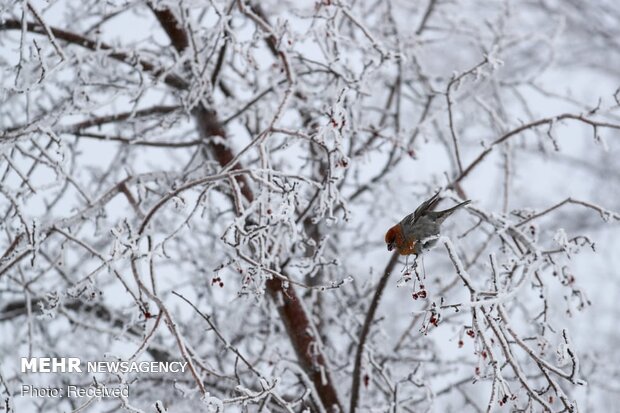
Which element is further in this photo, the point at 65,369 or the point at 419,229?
the point at 65,369

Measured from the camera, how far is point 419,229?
1986 mm

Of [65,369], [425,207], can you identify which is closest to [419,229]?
[425,207]

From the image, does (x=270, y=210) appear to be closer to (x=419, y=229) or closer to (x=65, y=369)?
(x=419, y=229)

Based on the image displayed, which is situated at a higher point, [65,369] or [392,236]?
[65,369]

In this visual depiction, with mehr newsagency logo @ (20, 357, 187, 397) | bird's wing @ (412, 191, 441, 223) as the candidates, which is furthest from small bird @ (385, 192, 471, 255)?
mehr newsagency logo @ (20, 357, 187, 397)

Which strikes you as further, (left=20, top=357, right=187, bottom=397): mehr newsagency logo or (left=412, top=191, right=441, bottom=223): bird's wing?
(left=20, top=357, right=187, bottom=397): mehr newsagency logo

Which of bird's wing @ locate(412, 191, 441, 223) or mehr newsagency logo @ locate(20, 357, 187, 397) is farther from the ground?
mehr newsagency logo @ locate(20, 357, 187, 397)

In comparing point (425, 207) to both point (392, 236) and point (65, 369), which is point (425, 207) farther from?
point (65, 369)

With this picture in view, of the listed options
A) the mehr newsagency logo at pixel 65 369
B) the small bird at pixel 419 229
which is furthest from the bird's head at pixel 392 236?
the mehr newsagency logo at pixel 65 369

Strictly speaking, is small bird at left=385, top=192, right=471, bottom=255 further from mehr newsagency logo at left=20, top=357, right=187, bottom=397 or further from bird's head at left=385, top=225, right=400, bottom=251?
mehr newsagency logo at left=20, top=357, right=187, bottom=397

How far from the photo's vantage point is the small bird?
197 cm

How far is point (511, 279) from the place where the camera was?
87.5 inches

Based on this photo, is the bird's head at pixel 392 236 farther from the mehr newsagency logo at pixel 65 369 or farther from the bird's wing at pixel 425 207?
the mehr newsagency logo at pixel 65 369

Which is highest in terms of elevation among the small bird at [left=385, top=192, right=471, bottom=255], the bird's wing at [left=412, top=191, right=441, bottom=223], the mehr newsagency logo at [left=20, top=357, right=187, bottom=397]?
the mehr newsagency logo at [left=20, top=357, right=187, bottom=397]
